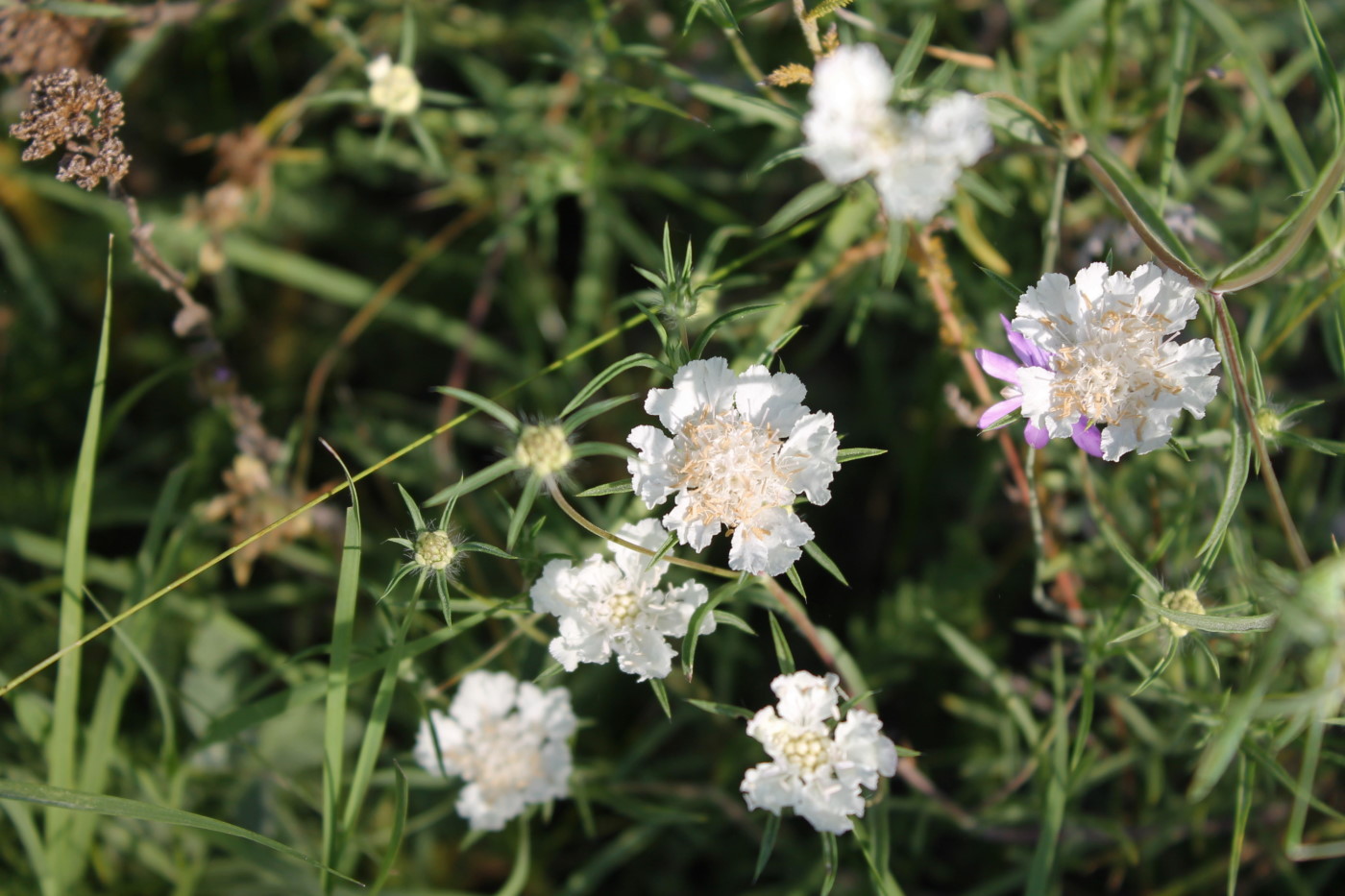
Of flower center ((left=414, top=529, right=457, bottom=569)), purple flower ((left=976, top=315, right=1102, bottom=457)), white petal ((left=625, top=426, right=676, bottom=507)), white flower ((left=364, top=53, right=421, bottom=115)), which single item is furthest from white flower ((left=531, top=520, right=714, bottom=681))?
white flower ((left=364, top=53, right=421, bottom=115))

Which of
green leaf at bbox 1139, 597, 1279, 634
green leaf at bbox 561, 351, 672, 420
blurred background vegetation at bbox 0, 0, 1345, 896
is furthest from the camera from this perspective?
blurred background vegetation at bbox 0, 0, 1345, 896

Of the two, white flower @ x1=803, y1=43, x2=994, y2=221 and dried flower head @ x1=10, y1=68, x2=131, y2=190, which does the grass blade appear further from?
white flower @ x1=803, y1=43, x2=994, y2=221

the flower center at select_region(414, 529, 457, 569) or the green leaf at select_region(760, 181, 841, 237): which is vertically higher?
the green leaf at select_region(760, 181, 841, 237)

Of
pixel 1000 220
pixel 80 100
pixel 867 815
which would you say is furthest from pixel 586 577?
pixel 1000 220

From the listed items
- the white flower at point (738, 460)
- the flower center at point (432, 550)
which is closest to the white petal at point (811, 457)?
the white flower at point (738, 460)

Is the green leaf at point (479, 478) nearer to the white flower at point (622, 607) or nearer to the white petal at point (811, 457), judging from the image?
the white flower at point (622, 607)

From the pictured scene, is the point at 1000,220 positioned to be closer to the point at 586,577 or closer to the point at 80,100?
the point at 586,577
